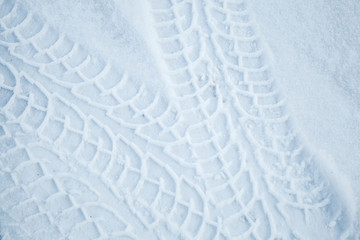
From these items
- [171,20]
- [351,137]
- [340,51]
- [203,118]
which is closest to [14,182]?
[203,118]

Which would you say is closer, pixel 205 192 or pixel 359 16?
pixel 205 192

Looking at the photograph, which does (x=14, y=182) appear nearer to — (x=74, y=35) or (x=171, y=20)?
(x=74, y=35)

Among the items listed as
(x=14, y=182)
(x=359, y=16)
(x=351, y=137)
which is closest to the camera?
(x=14, y=182)

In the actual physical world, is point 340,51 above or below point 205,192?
above

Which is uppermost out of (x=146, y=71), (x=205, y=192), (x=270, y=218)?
(x=146, y=71)

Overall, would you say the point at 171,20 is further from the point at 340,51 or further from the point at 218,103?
the point at 340,51

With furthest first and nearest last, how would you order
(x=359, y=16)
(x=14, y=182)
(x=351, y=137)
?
(x=359, y=16)
(x=351, y=137)
(x=14, y=182)
